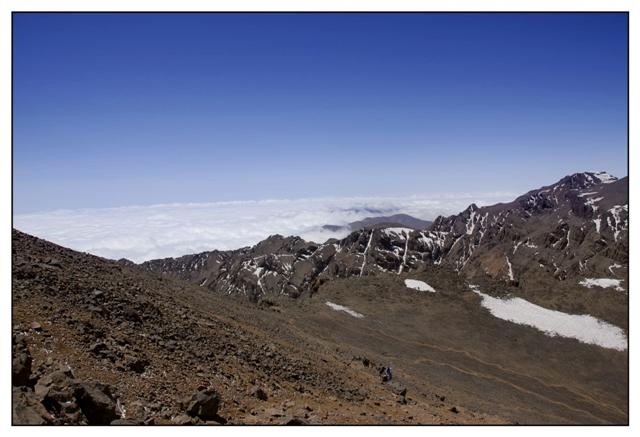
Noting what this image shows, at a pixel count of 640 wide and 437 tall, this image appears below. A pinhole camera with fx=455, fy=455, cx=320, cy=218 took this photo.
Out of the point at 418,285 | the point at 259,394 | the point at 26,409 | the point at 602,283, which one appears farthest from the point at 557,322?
the point at 26,409

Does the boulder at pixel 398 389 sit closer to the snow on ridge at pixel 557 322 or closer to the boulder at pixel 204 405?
the boulder at pixel 204 405

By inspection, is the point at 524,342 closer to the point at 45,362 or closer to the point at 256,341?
the point at 256,341

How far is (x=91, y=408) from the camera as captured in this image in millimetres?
10109

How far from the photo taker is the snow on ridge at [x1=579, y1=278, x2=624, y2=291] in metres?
56.7

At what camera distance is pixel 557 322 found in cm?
4925

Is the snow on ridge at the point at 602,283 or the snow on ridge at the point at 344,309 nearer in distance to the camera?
the snow on ridge at the point at 344,309

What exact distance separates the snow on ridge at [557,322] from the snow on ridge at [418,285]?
611 centimetres

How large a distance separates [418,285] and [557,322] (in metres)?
15.5

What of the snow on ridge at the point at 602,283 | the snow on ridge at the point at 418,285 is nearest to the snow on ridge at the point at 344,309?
the snow on ridge at the point at 418,285

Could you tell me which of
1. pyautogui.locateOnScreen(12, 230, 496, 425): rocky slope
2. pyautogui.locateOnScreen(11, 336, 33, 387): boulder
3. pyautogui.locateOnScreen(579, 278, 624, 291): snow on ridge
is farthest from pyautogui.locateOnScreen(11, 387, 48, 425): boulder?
pyautogui.locateOnScreen(579, 278, 624, 291): snow on ridge

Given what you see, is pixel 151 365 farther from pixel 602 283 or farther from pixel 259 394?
pixel 602 283

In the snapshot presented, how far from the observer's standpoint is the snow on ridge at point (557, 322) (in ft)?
150
